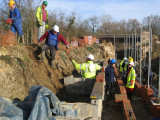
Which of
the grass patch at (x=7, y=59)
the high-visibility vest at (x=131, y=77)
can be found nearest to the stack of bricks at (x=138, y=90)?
the high-visibility vest at (x=131, y=77)

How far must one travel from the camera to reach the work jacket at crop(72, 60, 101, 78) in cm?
648

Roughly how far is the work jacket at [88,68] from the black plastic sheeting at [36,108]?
312 centimetres

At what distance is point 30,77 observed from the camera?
19.8 feet

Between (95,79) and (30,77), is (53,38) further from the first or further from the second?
(95,79)

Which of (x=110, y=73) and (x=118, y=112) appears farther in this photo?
(x=110, y=73)

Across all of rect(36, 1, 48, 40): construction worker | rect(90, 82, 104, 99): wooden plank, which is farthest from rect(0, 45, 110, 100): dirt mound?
rect(90, 82, 104, 99): wooden plank

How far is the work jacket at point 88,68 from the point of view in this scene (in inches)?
255

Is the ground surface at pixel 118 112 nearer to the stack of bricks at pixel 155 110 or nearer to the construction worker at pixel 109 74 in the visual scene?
the stack of bricks at pixel 155 110

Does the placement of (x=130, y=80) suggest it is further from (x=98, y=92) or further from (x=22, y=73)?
(x=22, y=73)

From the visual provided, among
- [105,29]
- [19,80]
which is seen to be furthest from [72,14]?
[19,80]

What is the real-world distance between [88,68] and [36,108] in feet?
12.9

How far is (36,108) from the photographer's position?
2.86 metres

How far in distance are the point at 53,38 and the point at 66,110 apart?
4031mm

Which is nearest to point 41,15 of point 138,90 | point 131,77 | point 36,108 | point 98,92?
point 98,92
